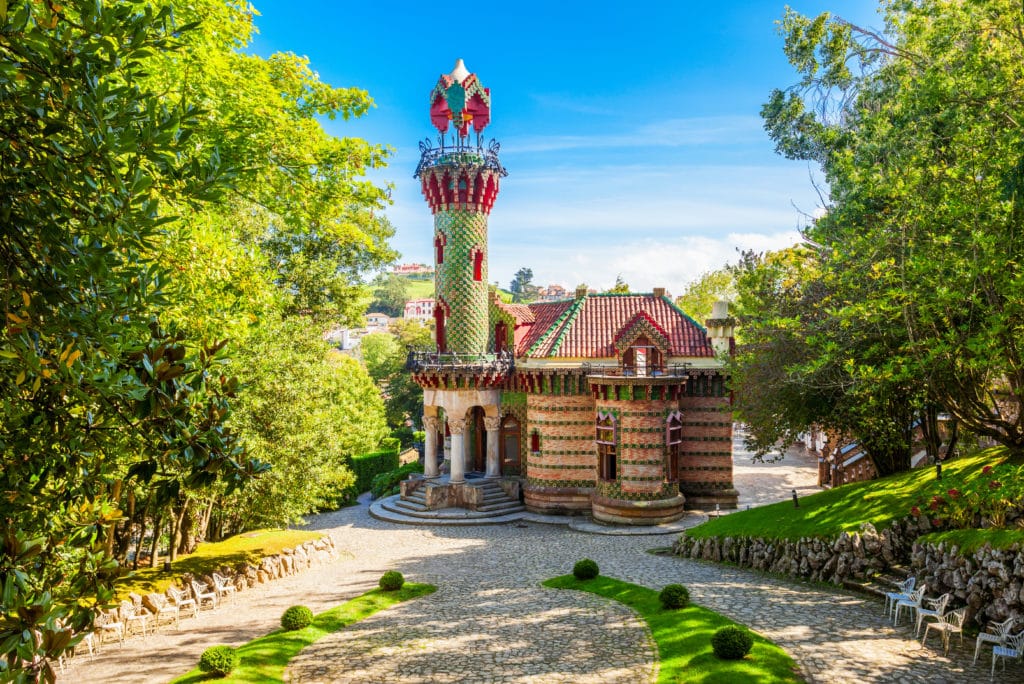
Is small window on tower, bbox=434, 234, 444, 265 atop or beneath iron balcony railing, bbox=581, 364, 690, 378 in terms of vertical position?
atop

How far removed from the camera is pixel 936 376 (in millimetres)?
16312

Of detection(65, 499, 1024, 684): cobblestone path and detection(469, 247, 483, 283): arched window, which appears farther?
detection(469, 247, 483, 283): arched window

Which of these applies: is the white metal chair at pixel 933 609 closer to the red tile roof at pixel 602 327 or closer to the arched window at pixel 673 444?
the arched window at pixel 673 444

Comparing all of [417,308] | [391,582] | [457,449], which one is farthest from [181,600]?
[417,308]

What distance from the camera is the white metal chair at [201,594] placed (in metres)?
19.1

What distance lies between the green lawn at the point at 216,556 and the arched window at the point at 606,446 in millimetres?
12232

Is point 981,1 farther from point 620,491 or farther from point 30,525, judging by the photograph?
point 620,491

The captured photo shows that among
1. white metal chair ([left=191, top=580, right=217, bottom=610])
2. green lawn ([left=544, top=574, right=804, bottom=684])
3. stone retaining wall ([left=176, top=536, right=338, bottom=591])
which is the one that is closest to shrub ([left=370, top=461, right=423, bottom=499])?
stone retaining wall ([left=176, top=536, right=338, bottom=591])

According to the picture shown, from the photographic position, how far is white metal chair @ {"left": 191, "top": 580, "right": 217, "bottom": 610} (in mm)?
19062

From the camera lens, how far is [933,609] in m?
14.6

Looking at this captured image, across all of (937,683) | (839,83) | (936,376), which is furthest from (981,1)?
(937,683)

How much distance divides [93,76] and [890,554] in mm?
19776

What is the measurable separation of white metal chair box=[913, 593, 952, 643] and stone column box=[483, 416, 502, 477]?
20.8 meters

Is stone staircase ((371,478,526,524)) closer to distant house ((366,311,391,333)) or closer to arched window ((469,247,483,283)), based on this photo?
arched window ((469,247,483,283))
